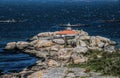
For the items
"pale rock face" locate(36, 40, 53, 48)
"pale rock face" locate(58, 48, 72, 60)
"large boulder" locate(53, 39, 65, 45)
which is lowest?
"pale rock face" locate(36, 40, 53, 48)

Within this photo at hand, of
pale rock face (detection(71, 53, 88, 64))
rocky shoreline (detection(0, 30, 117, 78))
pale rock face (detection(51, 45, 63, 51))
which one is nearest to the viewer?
pale rock face (detection(71, 53, 88, 64))

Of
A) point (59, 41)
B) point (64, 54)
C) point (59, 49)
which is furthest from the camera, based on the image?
point (59, 41)

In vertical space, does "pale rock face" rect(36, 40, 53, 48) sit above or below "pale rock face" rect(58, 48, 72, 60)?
below

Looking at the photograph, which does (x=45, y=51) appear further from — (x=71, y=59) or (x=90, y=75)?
(x=90, y=75)

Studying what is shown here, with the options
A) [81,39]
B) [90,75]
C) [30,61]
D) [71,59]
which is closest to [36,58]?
[30,61]

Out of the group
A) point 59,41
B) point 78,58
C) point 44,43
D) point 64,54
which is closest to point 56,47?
point 59,41

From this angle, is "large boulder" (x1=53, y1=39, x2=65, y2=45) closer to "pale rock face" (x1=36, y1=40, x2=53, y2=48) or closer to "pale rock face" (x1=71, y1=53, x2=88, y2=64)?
"pale rock face" (x1=36, y1=40, x2=53, y2=48)

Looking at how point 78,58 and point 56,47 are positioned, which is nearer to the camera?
point 78,58

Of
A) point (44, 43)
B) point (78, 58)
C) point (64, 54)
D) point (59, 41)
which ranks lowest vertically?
point (44, 43)

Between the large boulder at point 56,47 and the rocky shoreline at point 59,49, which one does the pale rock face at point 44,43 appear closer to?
the rocky shoreline at point 59,49

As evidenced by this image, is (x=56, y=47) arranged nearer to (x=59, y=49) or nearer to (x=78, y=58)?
(x=59, y=49)

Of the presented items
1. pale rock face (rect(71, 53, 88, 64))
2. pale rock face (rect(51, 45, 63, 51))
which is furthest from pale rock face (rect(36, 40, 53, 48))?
pale rock face (rect(71, 53, 88, 64))

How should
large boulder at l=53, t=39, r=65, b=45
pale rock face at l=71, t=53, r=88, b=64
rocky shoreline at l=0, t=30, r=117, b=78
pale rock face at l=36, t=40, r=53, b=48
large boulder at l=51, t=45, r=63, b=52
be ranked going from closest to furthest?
pale rock face at l=71, t=53, r=88, b=64, rocky shoreline at l=0, t=30, r=117, b=78, large boulder at l=51, t=45, r=63, b=52, large boulder at l=53, t=39, r=65, b=45, pale rock face at l=36, t=40, r=53, b=48
